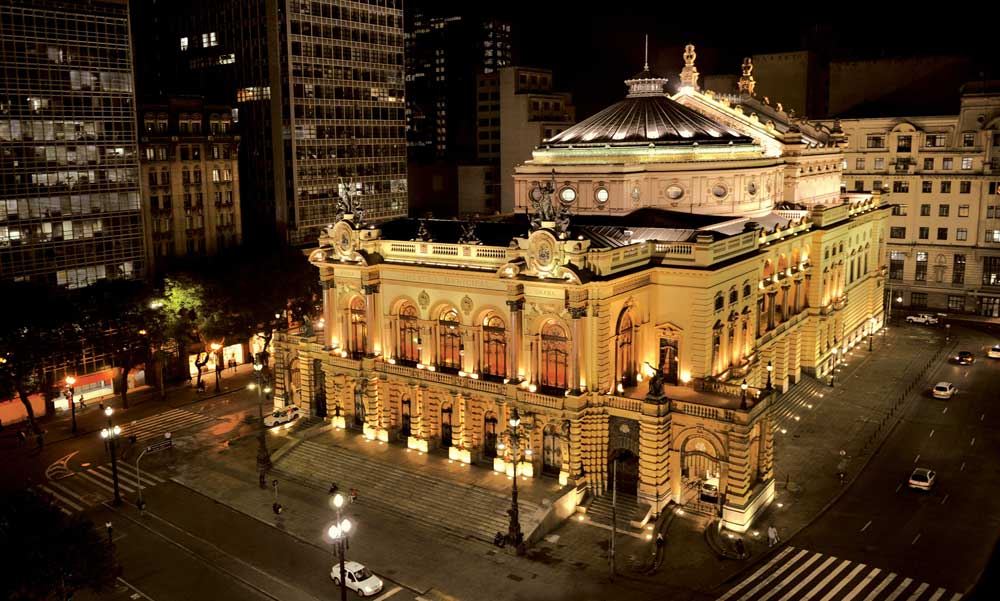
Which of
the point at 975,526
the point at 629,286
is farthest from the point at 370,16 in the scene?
the point at 975,526

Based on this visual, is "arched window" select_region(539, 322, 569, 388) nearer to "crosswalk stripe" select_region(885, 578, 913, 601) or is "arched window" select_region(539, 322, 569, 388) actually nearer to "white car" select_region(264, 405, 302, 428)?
"crosswalk stripe" select_region(885, 578, 913, 601)

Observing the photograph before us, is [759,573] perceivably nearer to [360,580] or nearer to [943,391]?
[360,580]

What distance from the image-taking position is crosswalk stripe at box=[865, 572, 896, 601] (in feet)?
150

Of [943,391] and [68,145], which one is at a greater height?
[68,145]

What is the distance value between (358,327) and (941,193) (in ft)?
283

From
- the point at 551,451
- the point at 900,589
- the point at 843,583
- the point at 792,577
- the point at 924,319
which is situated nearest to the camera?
the point at 900,589

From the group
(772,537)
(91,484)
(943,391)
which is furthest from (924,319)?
(91,484)

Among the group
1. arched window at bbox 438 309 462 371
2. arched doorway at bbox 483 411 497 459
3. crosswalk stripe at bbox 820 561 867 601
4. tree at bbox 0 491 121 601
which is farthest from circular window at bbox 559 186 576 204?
tree at bbox 0 491 121 601

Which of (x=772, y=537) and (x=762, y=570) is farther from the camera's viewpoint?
(x=772, y=537)

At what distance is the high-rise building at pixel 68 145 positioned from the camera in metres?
77.7

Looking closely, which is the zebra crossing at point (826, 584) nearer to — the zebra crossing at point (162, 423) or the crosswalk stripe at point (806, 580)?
the crosswalk stripe at point (806, 580)

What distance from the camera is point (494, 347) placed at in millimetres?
61750

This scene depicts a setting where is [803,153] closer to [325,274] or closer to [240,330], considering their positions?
[325,274]

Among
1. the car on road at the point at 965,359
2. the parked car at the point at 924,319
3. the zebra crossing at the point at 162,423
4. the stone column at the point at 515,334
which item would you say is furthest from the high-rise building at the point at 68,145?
the parked car at the point at 924,319
